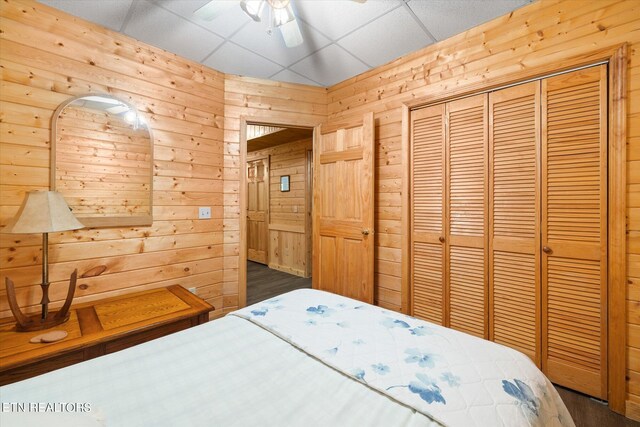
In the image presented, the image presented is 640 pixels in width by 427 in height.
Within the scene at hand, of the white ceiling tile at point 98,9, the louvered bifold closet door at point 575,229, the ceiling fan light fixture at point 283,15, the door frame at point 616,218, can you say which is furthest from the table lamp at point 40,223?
the door frame at point 616,218

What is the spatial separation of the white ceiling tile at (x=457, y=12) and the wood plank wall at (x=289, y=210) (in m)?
2.86

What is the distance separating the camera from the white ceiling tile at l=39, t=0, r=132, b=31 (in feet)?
6.29

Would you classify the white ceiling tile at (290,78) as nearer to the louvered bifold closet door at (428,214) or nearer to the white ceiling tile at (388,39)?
the white ceiling tile at (388,39)

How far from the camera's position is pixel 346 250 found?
2969 millimetres

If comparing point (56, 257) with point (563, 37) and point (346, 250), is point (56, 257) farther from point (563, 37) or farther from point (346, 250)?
point (563, 37)

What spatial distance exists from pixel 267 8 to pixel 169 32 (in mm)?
891

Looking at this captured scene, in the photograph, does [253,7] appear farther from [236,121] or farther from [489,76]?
[489,76]

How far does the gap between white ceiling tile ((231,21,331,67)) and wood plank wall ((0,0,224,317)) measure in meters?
→ 0.61

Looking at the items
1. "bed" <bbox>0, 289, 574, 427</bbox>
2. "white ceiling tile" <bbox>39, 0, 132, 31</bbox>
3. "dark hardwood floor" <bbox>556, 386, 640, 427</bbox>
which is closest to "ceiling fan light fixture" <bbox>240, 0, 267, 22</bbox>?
"white ceiling tile" <bbox>39, 0, 132, 31</bbox>

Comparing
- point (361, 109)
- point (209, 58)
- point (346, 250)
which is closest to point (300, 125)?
point (361, 109)

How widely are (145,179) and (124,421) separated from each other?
2051mm

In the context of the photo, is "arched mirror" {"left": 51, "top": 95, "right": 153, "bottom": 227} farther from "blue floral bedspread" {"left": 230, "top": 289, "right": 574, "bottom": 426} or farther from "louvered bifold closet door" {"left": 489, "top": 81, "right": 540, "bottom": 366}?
"louvered bifold closet door" {"left": 489, "top": 81, "right": 540, "bottom": 366}

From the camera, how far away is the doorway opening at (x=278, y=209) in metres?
4.68

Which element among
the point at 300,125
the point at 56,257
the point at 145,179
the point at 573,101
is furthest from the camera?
the point at 300,125
